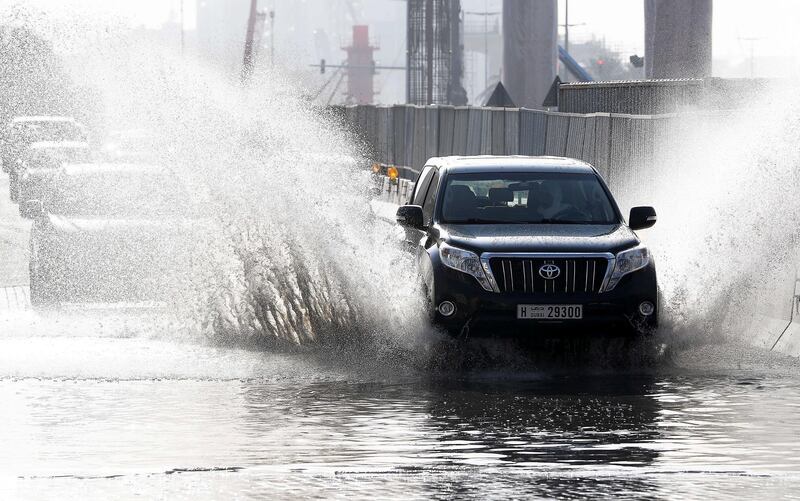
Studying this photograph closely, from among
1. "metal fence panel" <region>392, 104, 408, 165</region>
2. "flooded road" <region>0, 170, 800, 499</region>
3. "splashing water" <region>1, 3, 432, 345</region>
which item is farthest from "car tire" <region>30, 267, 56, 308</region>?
"metal fence panel" <region>392, 104, 408, 165</region>

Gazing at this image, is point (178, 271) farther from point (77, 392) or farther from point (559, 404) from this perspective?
point (559, 404)

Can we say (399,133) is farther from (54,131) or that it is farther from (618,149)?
(618,149)

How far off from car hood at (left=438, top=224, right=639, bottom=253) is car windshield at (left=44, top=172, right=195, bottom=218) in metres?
4.51

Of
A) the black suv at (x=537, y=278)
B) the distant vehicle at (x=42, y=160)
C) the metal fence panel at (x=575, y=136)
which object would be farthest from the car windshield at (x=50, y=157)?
the black suv at (x=537, y=278)

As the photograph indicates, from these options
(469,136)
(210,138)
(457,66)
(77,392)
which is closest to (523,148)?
(469,136)

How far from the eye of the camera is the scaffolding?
310 ft

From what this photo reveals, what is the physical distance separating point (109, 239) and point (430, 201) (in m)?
3.70

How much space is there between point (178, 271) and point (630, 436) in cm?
739

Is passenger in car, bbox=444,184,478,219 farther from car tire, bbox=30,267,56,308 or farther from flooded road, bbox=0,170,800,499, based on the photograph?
car tire, bbox=30,267,56,308

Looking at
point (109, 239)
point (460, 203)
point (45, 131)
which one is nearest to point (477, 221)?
point (460, 203)

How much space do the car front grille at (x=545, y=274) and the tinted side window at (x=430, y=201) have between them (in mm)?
1429

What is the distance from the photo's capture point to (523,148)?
3294cm

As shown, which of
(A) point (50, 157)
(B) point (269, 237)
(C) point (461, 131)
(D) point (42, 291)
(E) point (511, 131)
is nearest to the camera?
(B) point (269, 237)

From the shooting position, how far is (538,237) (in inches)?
514
